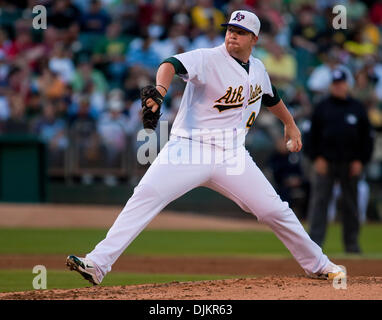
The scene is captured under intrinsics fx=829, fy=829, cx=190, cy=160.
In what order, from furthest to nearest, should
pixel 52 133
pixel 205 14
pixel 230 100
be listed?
1. pixel 205 14
2. pixel 52 133
3. pixel 230 100

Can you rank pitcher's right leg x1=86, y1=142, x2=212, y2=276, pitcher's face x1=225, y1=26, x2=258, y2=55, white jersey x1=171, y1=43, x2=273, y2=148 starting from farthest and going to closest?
1. pitcher's face x1=225, y1=26, x2=258, y2=55
2. white jersey x1=171, y1=43, x2=273, y2=148
3. pitcher's right leg x1=86, y1=142, x2=212, y2=276

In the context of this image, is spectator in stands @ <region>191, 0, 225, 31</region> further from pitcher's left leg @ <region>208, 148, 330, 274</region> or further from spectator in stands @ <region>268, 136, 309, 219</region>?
pitcher's left leg @ <region>208, 148, 330, 274</region>

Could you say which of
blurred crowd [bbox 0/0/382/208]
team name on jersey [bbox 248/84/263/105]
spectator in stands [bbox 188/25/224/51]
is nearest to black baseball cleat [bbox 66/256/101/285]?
team name on jersey [bbox 248/84/263/105]

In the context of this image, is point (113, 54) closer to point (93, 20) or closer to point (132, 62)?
point (132, 62)

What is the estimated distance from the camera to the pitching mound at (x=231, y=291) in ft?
19.0

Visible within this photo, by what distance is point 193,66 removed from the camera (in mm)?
6121

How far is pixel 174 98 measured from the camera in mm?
15688

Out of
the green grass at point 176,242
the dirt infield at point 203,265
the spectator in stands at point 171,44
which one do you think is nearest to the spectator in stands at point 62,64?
the spectator in stands at point 171,44

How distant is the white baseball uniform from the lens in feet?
19.9

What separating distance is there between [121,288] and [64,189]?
960cm

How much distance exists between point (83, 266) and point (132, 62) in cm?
1142

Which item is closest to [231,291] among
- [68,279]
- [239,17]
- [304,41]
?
[239,17]

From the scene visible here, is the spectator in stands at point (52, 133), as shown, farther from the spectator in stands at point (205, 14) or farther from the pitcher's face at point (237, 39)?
the pitcher's face at point (237, 39)
